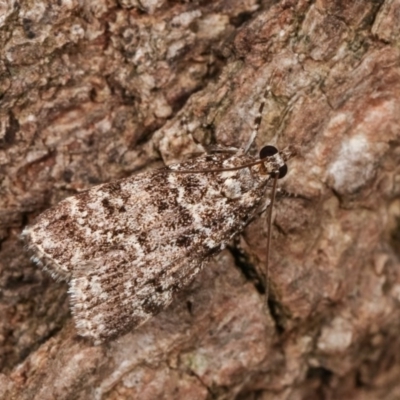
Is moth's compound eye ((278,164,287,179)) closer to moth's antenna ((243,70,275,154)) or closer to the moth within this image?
the moth

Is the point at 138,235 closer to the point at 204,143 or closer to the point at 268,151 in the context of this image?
the point at 204,143

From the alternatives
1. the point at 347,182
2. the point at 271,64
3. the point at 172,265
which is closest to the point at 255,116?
the point at 271,64

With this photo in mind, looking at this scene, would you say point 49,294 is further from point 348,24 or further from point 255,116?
point 348,24

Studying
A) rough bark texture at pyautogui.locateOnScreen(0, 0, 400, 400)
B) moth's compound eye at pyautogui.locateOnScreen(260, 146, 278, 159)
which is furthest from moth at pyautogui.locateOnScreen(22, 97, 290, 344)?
rough bark texture at pyautogui.locateOnScreen(0, 0, 400, 400)

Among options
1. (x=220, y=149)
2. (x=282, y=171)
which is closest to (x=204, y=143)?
(x=220, y=149)

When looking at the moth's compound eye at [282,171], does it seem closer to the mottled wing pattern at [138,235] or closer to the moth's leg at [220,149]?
the mottled wing pattern at [138,235]

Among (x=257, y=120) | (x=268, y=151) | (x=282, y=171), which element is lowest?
(x=282, y=171)

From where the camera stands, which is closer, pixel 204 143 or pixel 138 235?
pixel 138 235
